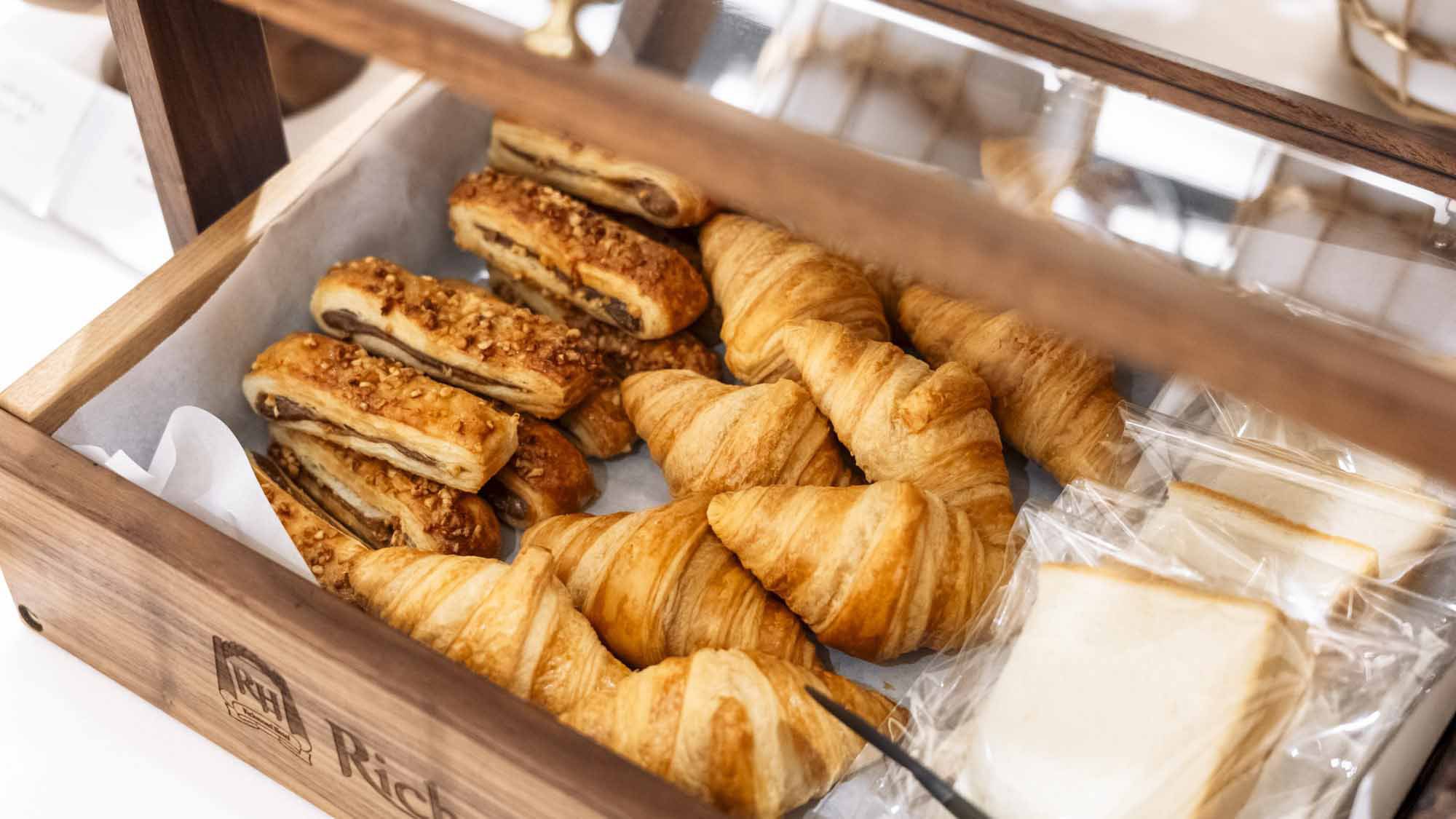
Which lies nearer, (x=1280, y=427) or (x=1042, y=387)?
(x=1280, y=427)

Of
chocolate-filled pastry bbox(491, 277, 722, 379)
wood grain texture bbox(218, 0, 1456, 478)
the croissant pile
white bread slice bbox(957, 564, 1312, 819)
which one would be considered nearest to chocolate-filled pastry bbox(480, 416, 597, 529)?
the croissant pile

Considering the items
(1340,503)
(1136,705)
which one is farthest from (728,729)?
(1340,503)

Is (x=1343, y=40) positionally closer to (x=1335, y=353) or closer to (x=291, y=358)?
(x=1335, y=353)

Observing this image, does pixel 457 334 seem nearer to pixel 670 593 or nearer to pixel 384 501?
pixel 384 501

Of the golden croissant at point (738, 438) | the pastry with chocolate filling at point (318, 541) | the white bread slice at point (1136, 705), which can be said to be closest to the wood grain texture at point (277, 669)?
the pastry with chocolate filling at point (318, 541)

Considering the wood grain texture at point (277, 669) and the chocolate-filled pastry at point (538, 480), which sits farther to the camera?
the chocolate-filled pastry at point (538, 480)

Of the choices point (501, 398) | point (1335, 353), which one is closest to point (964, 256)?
point (1335, 353)

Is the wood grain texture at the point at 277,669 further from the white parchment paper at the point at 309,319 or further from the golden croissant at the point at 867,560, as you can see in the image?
the golden croissant at the point at 867,560
